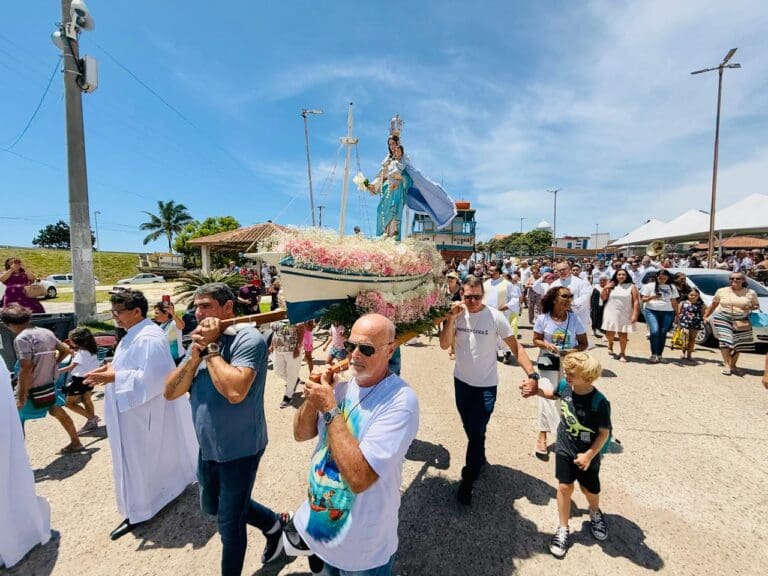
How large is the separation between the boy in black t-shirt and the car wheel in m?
8.35

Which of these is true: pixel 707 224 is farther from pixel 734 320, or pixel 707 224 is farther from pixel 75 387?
pixel 75 387

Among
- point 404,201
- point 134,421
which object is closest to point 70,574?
Result: point 134,421

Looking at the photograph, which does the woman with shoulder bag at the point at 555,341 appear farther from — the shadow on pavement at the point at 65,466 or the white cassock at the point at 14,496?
the shadow on pavement at the point at 65,466

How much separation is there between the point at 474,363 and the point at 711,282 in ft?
33.5

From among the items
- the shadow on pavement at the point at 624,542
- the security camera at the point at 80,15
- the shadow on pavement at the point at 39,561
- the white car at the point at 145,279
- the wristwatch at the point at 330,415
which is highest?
the security camera at the point at 80,15

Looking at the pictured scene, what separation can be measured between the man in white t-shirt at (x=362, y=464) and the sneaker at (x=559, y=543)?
1680 mm

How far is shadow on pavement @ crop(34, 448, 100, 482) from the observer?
12.4 ft

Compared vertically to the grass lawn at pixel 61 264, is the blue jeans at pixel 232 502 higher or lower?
lower

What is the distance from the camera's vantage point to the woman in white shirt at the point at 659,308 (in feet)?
23.9

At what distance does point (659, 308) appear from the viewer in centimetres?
727

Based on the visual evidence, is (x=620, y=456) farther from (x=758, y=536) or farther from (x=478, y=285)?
(x=478, y=285)

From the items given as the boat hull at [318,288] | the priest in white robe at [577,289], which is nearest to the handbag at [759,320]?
the priest in white robe at [577,289]

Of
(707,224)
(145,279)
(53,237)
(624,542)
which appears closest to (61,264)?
(145,279)

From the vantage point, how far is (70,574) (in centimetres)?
261
